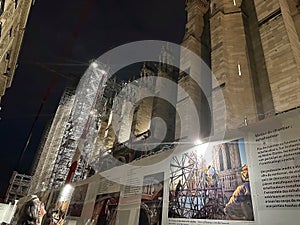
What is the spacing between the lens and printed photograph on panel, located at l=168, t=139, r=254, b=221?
9.83 ft

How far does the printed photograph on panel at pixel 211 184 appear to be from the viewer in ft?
9.83

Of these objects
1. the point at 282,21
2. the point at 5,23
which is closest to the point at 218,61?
the point at 282,21

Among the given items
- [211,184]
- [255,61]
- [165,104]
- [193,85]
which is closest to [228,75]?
[255,61]

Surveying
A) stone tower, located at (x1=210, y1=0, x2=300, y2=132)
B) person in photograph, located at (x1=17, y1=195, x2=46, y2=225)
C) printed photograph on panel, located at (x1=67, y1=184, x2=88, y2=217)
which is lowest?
person in photograph, located at (x1=17, y1=195, x2=46, y2=225)

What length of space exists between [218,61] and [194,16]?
14.6ft

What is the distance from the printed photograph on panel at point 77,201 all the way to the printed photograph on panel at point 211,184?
3.75 metres

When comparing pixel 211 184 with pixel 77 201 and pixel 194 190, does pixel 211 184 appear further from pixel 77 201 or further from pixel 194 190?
pixel 77 201

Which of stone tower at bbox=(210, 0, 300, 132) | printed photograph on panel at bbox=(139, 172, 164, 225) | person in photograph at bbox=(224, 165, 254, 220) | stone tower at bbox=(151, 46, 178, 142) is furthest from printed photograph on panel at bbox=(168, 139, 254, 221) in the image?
stone tower at bbox=(151, 46, 178, 142)

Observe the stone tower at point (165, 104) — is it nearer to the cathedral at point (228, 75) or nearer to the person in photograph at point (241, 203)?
the cathedral at point (228, 75)

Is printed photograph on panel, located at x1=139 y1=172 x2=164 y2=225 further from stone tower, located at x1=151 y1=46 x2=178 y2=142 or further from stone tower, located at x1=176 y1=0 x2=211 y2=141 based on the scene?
stone tower, located at x1=151 y1=46 x2=178 y2=142

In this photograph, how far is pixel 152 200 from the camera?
169 inches

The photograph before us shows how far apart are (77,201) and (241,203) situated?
18.1ft

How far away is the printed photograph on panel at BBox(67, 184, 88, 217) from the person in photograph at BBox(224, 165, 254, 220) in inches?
191

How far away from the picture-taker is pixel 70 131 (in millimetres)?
17578
